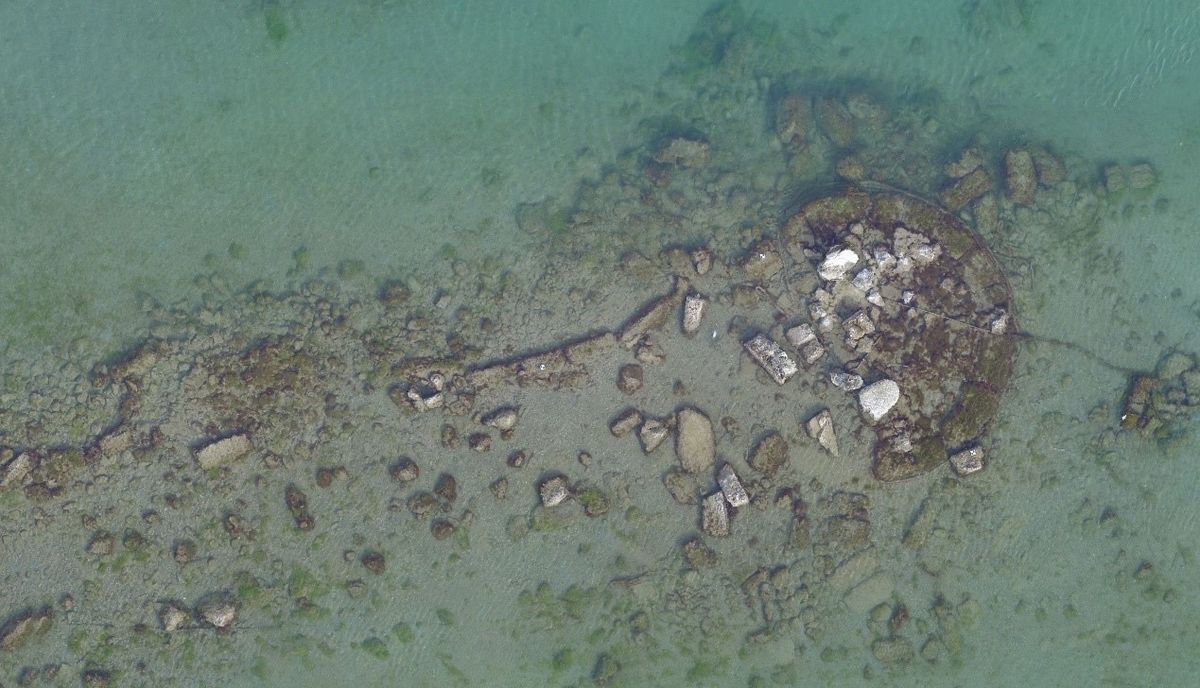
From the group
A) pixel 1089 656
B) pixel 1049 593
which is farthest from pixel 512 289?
pixel 1089 656

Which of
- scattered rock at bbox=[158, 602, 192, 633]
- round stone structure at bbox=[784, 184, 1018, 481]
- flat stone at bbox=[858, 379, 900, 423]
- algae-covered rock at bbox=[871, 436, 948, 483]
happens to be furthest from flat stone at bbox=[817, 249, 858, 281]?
scattered rock at bbox=[158, 602, 192, 633]

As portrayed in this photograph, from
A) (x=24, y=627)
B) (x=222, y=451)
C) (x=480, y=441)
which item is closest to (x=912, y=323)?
(x=480, y=441)

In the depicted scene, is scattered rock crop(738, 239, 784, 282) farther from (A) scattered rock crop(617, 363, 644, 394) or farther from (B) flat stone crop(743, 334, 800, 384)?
(A) scattered rock crop(617, 363, 644, 394)

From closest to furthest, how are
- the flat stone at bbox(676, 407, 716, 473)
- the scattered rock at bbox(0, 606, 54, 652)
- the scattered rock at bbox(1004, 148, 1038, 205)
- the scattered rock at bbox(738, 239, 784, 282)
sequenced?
the scattered rock at bbox(0, 606, 54, 652) < the flat stone at bbox(676, 407, 716, 473) < the scattered rock at bbox(738, 239, 784, 282) < the scattered rock at bbox(1004, 148, 1038, 205)

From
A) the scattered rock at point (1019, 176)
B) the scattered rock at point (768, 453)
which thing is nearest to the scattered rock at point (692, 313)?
the scattered rock at point (768, 453)

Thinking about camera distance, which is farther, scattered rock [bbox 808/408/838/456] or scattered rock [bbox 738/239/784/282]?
scattered rock [bbox 738/239/784/282]

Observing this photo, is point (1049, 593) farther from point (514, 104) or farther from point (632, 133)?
point (514, 104)

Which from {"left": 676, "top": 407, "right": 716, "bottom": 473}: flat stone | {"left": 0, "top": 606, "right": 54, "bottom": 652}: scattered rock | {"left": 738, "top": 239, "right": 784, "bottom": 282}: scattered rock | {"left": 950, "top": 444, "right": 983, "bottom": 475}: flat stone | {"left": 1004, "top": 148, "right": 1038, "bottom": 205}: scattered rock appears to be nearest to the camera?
{"left": 0, "top": 606, "right": 54, "bottom": 652}: scattered rock
